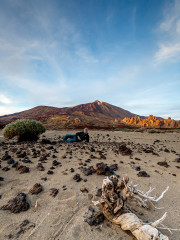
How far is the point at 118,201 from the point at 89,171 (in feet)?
6.68

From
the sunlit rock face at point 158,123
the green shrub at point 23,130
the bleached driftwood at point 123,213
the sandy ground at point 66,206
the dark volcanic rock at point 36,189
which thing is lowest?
the sandy ground at point 66,206

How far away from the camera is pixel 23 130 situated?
981 cm

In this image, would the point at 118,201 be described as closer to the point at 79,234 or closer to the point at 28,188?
the point at 79,234

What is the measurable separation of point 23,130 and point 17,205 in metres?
8.38

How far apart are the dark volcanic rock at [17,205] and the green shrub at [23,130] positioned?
826cm

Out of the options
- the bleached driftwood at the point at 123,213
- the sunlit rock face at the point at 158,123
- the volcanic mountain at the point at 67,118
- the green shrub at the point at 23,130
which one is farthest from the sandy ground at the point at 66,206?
the sunlit rock face at the point at 158,123

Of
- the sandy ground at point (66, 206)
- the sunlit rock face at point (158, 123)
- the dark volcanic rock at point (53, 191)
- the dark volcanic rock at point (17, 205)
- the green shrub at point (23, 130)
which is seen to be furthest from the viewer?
the sunlit rock face at point (158, 123)

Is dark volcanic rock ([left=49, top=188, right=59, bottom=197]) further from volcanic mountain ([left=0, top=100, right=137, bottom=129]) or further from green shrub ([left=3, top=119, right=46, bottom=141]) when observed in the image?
volcanic mountain ([left=0, top=100, right=137, bottom=129])

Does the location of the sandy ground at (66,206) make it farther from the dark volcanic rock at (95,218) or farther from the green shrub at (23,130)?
the green shrub at (23,130)

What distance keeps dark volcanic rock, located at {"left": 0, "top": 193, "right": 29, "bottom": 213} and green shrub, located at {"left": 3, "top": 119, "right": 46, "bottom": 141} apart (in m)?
8.26

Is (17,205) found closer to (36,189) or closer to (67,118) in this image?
(36,189)

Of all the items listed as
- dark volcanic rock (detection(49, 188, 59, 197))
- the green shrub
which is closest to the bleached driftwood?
dark volcanic rock (detection(49, 188, 59, 197))

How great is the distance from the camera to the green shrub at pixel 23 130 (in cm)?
974

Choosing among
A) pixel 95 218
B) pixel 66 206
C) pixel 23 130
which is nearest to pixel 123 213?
pixel 95 218
